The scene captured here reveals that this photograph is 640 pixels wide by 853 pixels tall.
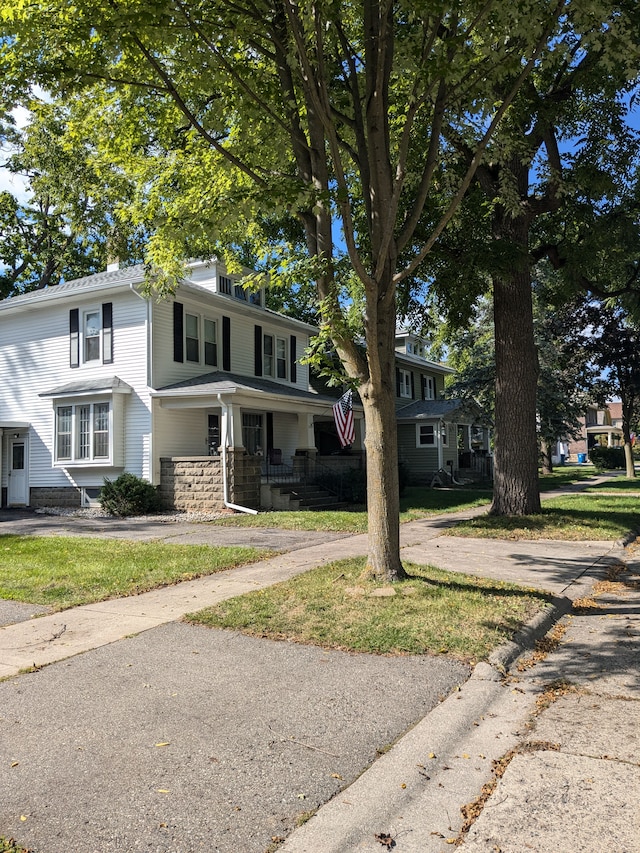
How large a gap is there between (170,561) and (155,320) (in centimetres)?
1013

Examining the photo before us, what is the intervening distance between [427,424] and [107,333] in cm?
1639

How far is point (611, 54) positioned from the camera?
279 inches

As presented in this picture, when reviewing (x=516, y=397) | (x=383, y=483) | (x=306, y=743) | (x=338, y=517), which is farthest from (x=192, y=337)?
(x=306, y=743)

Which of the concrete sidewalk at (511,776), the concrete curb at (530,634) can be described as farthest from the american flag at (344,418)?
the concrete sidewalk at (511,776)

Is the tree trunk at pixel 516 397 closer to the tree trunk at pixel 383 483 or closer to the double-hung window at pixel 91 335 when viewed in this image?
the tree trunk at pixel 383 483

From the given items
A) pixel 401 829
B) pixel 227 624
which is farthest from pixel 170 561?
pixel 401 829

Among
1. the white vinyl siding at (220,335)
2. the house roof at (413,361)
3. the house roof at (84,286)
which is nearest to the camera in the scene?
the house roof at (84,286)

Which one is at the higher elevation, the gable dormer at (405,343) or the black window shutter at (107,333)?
the gable dormer at (405,343)

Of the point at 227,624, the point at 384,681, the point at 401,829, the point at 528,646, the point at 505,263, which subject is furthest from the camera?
the point at 505,263

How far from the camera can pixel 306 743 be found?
3730 mm

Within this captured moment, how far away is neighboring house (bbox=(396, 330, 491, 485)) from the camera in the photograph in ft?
97.5

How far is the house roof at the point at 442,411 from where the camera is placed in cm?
2889

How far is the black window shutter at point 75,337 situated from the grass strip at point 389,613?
14.0m

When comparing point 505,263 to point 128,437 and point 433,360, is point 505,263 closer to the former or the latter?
point 128,437
